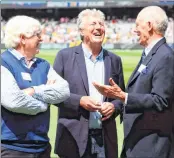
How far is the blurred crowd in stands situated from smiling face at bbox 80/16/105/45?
32.6 metres

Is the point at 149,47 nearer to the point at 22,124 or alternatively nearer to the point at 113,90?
the point at 113,90

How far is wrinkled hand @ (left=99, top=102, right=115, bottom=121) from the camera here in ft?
14.3

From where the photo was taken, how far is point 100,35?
4.51 meters

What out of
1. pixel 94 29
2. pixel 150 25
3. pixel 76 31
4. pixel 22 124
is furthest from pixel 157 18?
pixel 76 31

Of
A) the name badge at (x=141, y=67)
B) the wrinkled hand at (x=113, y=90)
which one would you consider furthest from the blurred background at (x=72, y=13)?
the wrinkled hand at (x=113, y=90)

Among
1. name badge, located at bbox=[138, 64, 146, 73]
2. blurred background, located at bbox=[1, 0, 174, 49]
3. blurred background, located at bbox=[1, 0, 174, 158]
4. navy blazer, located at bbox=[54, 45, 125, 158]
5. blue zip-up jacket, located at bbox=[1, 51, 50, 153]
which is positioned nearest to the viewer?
blue zip-up jacket, located at bbox=[1, 51, 50, 153]

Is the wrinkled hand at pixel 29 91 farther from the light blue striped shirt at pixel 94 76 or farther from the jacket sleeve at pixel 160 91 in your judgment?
the light blue striped shirt at pixel 94 76

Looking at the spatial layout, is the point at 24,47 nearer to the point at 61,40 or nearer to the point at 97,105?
the point at 97,105

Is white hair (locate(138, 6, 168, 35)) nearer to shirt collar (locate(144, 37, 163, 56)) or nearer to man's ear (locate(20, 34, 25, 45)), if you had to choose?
shirt collar (locate(144, 37, 163, 56))

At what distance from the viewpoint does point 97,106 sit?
4285mm

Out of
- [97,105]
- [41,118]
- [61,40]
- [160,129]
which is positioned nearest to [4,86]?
[41,118]

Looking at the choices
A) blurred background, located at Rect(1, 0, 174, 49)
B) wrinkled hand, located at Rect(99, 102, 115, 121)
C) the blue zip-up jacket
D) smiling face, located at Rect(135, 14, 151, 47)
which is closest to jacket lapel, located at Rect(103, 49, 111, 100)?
wrinkled hand, located at Rect(99, 102, 115, 121)

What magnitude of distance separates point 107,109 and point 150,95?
0.66 meters

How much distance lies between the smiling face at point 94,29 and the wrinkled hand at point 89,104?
0.58 m
